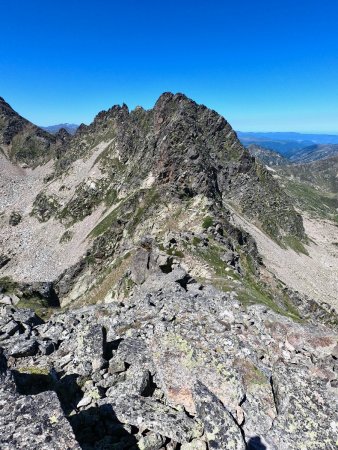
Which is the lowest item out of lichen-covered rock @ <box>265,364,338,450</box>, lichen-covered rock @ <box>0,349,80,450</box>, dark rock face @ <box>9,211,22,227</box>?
dark rock face @ <box>9,211,22,227</box>

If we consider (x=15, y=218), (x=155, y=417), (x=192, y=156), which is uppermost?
(x=192, y=156)

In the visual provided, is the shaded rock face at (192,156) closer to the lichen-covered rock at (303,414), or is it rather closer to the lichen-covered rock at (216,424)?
the lichen-covered rock at (303,414)

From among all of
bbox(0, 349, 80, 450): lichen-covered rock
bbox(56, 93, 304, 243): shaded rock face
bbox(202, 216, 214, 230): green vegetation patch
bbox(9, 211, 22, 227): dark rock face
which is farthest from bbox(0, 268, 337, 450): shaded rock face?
bbox(9, 211, 22, 227): dark rock face

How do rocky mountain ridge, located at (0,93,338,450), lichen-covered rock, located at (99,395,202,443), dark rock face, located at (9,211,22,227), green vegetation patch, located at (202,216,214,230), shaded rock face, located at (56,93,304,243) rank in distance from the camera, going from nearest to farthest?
rocky mountain ridge, located at (0,93,338,450) < lichen-covered rock, located at (99,395,202,443) < green vegetation patch, located at (202,216,214,230) < shaded rock face, located at (56,93,304,243) < dark rock face, located at (9,211,22,227)

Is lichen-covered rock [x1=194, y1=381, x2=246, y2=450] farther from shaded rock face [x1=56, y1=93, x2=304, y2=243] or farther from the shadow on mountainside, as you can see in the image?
shaded rock face [x1=56, y1=93, x2=304, y2=243]

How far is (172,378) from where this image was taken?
1484 cm

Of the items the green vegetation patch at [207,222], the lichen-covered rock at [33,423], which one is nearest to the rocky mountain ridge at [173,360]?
the lichen-covered rock at [33,423]

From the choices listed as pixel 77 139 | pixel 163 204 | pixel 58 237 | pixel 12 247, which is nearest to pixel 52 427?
pixel 163 204

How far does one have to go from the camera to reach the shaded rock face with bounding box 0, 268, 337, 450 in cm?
1104

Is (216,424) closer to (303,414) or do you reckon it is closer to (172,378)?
(172,378)

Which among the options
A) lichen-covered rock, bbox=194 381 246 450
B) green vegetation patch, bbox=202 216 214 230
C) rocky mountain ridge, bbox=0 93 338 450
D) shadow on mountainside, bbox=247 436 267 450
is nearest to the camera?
lichen-covered rock, bbox=194 381 246 450

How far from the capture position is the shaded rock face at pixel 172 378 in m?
11.0

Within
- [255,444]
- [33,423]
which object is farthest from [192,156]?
[33,423]

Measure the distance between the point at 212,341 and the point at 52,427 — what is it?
34.7 ft
